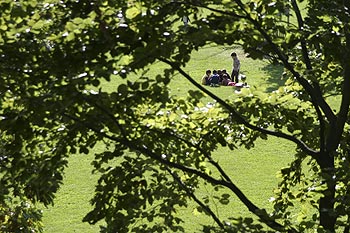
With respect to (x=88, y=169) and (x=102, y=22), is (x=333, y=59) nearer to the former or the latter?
(x=102, y=22)

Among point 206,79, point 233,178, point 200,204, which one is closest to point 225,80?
point 206,79

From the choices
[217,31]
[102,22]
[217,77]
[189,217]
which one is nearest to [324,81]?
[217,31]

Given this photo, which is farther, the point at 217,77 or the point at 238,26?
the point at 217,77

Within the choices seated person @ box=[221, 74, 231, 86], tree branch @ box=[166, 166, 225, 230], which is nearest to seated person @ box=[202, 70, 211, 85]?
seated person @ box=[221, 74, 231, 86]

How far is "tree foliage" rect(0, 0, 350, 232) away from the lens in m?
4.77

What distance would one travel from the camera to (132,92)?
4.91m

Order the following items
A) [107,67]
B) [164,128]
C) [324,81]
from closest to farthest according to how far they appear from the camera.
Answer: [107,67] → [164,128] → [324,81]

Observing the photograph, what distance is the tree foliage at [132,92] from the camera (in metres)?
4.77

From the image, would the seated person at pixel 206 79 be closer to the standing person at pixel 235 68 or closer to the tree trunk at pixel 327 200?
the standing person at pixel 235 68

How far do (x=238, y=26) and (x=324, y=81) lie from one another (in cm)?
218

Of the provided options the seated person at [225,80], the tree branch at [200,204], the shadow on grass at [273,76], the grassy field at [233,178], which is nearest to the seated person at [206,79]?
the seated person at [225,80]

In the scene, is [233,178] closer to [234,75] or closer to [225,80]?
[225,80]

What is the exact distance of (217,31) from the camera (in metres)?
4.97

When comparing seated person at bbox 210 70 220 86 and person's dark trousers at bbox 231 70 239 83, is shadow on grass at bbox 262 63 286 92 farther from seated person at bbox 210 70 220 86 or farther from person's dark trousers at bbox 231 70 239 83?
seated person at bbox 210 70 220 86
